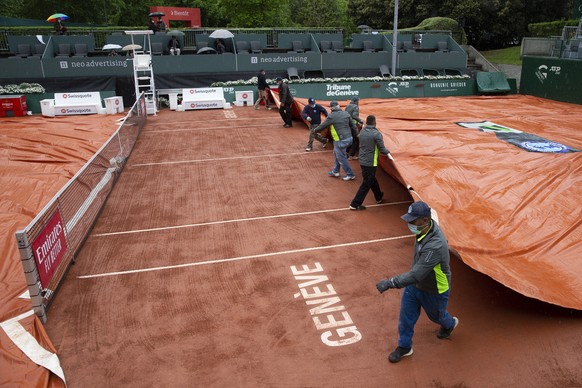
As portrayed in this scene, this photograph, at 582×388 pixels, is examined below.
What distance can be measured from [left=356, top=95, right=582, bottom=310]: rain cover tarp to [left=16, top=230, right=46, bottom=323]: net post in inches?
244

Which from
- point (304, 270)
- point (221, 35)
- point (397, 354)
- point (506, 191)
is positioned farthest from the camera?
point (221, 35)

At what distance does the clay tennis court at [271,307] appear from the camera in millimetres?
5953

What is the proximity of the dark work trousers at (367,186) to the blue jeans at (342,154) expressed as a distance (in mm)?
1643

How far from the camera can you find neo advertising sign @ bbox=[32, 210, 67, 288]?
7098mm

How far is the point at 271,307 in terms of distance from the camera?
288 inches

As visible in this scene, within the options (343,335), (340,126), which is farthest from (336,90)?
(343,335)

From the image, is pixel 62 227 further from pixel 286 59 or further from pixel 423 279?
pixel 286 59

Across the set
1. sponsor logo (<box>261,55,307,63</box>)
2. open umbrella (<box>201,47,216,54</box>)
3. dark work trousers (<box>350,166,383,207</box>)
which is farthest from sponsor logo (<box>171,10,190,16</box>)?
dark work trousers (<box>350,166,383,207</box>)

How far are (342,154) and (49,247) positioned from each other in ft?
24.7

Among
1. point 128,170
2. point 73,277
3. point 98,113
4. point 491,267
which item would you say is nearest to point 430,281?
point 491,267

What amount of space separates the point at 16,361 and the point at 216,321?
256 centimetres

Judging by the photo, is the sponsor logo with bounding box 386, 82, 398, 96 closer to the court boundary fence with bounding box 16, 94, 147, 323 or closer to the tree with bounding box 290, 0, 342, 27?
the court boundary fence with bounding box 16, 94, 147, 323

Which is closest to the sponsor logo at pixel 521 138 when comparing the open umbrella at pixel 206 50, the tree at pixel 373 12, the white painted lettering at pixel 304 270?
the white painted lettering at pixel 304 270

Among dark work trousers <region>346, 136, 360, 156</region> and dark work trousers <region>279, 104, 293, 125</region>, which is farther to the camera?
dark work trousers <region>279, 104, 293, 125</region>
